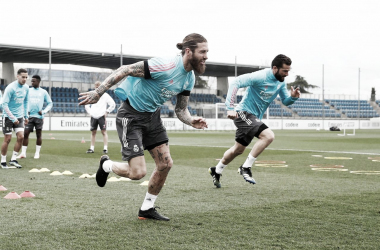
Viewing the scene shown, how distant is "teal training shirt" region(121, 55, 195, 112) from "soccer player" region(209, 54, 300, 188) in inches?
99.5

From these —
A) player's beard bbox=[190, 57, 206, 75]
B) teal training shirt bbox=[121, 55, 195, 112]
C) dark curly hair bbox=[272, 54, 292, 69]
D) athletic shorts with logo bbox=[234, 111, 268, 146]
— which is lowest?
athletic shorts with logo bbox=[234, 111, 268, 146]

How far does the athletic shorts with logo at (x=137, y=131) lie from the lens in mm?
4914

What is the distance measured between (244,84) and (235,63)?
45.2m

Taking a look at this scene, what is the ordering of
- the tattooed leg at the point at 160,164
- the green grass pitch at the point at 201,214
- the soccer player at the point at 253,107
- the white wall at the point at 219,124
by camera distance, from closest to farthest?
the green grass pitch at the point at 201,214
the tattooed leg at the point at 160,164
the soccer player at the point at 253,107
the white wall at the point at 219,124

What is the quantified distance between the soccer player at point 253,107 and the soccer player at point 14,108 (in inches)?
194

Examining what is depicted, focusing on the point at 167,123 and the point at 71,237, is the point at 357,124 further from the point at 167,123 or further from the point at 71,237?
the point at 71,237

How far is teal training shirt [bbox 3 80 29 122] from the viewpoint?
10.2 meters

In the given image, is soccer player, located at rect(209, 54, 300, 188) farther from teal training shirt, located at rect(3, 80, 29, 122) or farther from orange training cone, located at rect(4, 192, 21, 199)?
teal training shirt, located at rect(3, 80, 29, 122)

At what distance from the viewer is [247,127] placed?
7.78 meters

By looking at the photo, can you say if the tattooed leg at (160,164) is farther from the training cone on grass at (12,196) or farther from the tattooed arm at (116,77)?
the training cone on grass at (12,196)

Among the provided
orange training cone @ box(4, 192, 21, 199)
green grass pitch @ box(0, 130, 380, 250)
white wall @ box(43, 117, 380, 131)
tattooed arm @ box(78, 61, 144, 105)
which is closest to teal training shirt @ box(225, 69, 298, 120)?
green grass pitch @ box(0, 130, 380, 250)

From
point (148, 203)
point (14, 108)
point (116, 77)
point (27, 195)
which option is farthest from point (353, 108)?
point (116, 77)

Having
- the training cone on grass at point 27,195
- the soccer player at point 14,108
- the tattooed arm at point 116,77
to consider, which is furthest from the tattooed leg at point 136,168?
the soccer player at point 14,108

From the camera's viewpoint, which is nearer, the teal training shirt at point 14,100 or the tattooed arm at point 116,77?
the tattooed arm at point 116,77
